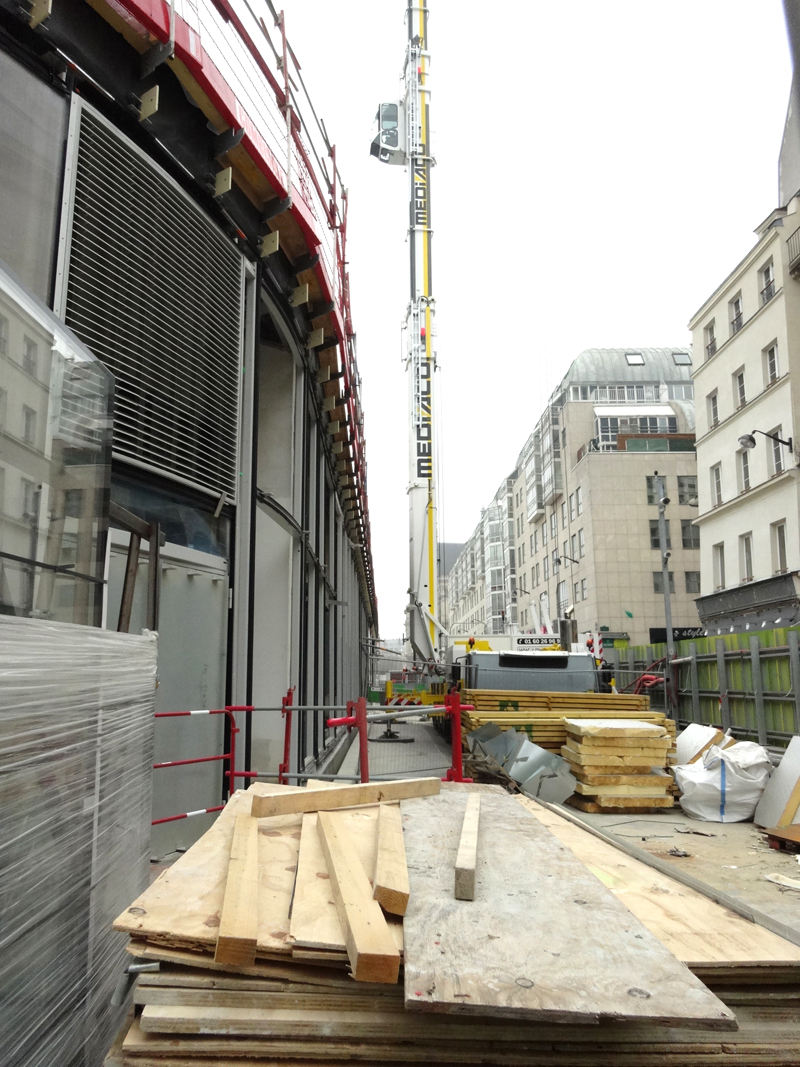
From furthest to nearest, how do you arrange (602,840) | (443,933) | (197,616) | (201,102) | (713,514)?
(713,514)
(197,616)
(201,102)
(602,840)
(443,933)

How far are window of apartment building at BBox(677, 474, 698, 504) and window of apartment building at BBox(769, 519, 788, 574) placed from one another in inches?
1056

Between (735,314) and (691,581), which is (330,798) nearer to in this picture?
(735,314)

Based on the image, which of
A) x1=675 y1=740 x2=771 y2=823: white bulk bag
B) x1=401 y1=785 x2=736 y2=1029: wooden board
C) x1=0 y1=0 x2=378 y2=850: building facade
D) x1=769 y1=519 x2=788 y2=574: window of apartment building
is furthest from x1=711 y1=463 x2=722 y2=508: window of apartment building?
x1=401 y1=785 x2=736 y2=1029: wooden board

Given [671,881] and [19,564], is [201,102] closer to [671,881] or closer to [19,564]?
[19,564]

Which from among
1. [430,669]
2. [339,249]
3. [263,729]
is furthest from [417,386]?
[263,729]

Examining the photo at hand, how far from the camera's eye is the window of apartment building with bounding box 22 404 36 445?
2641 millimetres

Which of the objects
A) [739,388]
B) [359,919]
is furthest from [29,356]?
[739,388]

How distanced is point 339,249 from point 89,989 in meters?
11.4

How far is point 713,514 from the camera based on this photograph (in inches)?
1188

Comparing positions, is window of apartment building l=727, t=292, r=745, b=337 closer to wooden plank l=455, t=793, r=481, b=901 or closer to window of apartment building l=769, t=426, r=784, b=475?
window of apartment building l=769, t=426, r=784, b=475

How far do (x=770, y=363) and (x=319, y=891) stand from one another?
93.6 ft

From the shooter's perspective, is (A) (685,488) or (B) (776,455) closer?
(B) (776,455)

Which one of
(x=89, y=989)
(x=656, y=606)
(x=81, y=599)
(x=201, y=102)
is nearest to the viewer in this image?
(x=89, y=989)

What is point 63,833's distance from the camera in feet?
8.58
